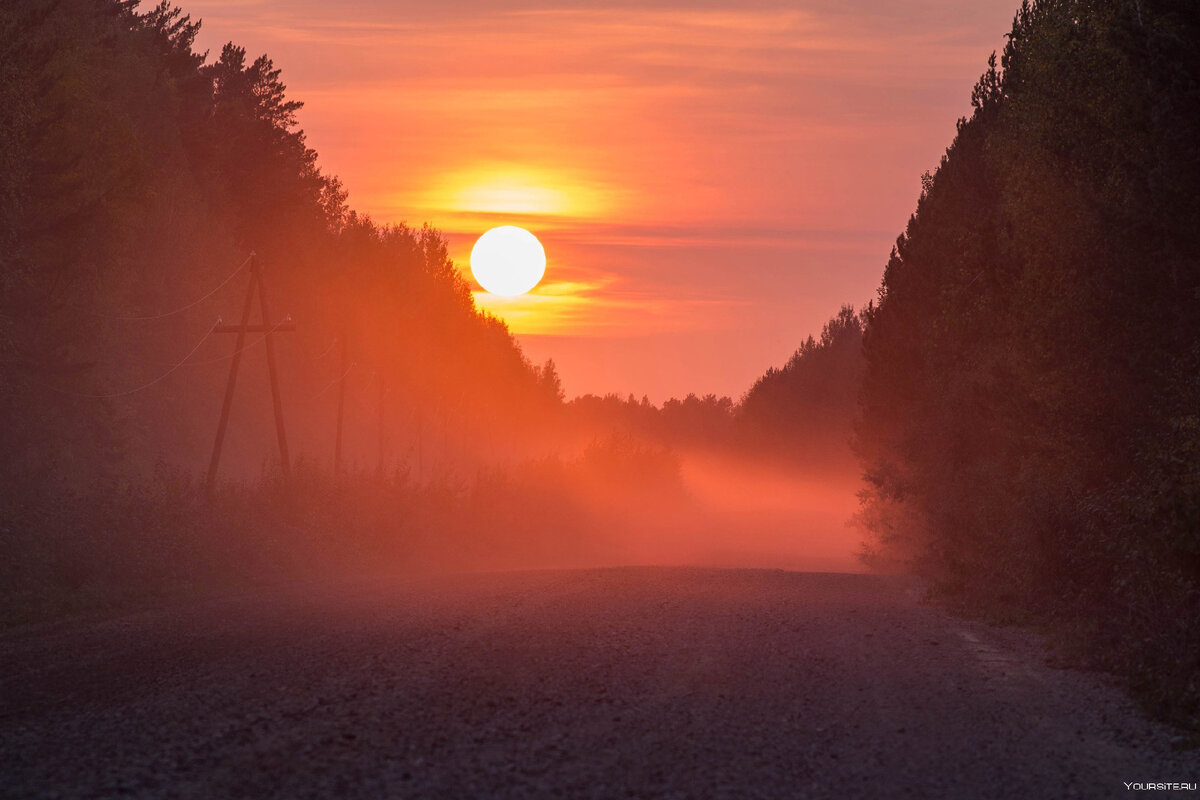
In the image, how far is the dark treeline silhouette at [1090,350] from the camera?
45.9ft

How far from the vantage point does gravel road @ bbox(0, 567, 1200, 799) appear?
339 inches

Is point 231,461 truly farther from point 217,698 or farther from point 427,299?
point 217,698

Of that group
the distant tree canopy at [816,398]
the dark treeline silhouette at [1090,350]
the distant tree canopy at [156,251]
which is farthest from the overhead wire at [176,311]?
the distant tree canopy at [816,398]

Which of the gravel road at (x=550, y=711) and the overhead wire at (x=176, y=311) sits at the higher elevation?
the overhead wire at (x=176, y=311)

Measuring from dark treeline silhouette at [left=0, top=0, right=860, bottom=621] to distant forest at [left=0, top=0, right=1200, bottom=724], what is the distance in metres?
0.18

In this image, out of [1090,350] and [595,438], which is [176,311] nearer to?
[595,438]

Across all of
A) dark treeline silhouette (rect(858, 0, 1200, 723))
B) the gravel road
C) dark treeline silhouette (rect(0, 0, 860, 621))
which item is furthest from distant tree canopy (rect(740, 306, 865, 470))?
the gravel road

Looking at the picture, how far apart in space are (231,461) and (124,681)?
199 ft

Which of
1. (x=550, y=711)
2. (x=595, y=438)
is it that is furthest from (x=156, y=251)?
(x=550, y=711)

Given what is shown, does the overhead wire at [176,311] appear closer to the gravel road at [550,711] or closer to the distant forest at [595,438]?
the distant forest at [595,438]

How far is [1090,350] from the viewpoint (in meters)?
19.2

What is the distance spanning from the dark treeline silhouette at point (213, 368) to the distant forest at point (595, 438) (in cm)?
18

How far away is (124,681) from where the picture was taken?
1195 centimetres

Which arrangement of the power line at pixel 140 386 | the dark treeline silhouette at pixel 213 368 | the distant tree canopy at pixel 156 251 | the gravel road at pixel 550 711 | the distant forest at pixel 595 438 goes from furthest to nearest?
the power line at pixel 140 386
the distant tree canopy at pixel 156 251
the dark treeline silhouette at pixel 213 368
the distant forest at pixel 595 438
the gravel road at pixel 550 711
